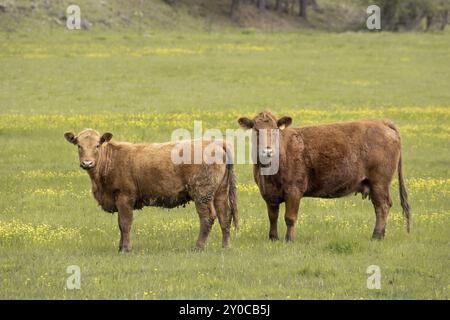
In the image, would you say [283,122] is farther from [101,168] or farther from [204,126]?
[204,126]

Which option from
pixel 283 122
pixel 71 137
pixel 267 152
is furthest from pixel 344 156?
pixel 71 137

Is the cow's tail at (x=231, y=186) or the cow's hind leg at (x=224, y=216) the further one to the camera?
the cow's tail at (x=231, y=186)

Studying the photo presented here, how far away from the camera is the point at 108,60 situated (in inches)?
1994

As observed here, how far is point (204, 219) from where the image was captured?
14602 millimetres

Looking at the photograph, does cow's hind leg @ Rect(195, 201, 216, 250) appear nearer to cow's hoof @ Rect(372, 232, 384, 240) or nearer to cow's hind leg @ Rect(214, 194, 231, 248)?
cow's hind leg @ Rect(214, 194, 231, 248)

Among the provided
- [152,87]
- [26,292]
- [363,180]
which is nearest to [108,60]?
[152,87]

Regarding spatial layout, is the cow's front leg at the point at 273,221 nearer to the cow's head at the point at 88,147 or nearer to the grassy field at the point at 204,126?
the grassy field at the point at 204,126

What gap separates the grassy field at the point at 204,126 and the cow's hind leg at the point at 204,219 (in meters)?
0.35

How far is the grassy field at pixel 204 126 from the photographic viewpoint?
41.7ft

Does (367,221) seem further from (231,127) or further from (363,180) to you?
(231,127)

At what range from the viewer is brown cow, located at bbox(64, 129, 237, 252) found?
577 inches

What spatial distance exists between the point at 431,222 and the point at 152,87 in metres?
26.1

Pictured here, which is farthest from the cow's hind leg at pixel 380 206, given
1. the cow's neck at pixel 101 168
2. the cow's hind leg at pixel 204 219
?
the cow's neck at pixel 101 168

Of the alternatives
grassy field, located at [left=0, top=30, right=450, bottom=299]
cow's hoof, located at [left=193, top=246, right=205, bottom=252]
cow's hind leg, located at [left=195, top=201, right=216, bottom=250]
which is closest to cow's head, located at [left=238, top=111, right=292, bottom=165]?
cow's hind leg, located at [left=195, top=201, right=216, bottom=250]
